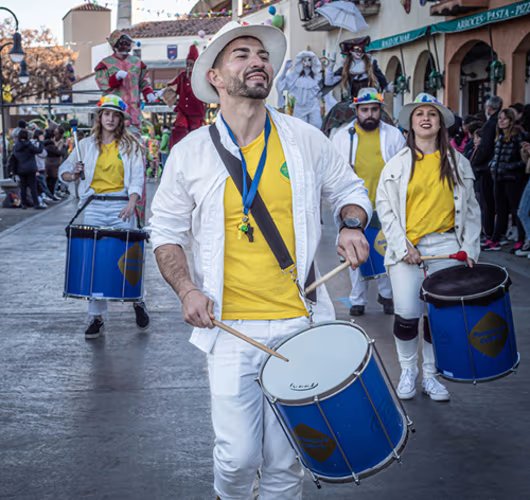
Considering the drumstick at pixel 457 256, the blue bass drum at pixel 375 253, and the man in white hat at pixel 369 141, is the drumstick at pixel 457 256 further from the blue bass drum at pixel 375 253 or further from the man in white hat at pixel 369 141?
the man in white hat at pixel 369 141

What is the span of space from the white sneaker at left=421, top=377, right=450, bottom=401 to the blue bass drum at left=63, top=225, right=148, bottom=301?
8.64 ft

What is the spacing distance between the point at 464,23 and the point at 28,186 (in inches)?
410

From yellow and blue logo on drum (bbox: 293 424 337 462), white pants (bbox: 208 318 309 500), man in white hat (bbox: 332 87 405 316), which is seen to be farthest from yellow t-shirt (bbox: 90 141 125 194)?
yellow and blue logo on drum (bbox: 293 424 337 462)

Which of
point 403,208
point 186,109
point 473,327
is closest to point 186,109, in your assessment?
point 186,109

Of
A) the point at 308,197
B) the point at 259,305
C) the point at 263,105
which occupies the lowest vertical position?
the point at 259,305

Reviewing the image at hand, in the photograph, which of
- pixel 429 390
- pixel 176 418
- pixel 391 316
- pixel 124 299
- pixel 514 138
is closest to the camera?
pixel 176 418

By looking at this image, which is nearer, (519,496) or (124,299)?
(519,496)

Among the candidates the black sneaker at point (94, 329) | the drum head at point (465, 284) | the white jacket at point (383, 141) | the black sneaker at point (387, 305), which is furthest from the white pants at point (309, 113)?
the drum head at point (465, 284)

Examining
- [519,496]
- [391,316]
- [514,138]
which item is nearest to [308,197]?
[519,496]

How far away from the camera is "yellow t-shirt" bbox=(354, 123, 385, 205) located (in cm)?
834

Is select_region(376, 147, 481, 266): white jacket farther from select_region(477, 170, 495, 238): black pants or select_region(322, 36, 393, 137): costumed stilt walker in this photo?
select_region(477, 170, 495, 238): black pants

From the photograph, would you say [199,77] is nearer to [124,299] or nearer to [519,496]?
[519,496]

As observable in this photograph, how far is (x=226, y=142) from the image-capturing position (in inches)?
145

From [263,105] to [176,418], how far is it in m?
2.48
